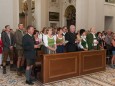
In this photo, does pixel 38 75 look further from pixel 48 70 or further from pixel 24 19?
pixel 24 19

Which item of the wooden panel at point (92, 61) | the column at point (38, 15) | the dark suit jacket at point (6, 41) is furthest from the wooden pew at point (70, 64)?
the column at point (38, 15)

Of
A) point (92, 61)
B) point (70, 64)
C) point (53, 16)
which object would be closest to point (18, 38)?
point (70, 64)

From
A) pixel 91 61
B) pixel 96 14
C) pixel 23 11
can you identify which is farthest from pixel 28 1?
pixel 91 61

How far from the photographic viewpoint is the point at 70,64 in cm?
667

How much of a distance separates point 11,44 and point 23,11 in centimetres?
1282

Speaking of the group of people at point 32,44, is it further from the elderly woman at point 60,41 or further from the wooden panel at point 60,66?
the wooden panel at point 60,66

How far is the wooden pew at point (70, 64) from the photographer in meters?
6.17

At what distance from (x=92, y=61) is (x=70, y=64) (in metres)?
1.10

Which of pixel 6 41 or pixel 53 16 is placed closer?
pixel 6 41

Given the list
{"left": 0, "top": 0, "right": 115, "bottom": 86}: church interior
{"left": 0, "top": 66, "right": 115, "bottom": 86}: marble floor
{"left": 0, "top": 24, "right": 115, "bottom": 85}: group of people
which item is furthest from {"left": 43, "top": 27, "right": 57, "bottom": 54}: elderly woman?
{"left": 0, "top": 66, "right": 115, "bottom": 86}: marble floor

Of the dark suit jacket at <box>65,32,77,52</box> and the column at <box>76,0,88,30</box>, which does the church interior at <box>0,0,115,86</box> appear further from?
the dark suit jacket at <box>65,32,77,52</box>

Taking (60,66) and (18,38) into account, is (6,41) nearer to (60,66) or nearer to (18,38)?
(18,38)

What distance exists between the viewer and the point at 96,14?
12641 mm

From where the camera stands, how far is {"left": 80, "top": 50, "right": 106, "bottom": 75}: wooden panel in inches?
278
